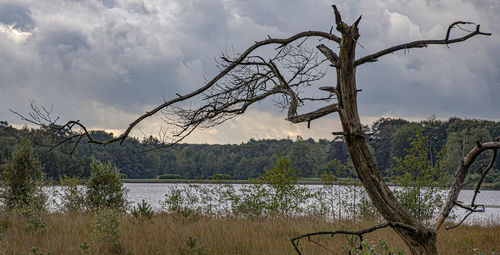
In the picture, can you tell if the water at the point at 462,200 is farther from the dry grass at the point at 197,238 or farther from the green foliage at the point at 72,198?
the green foliage at the point at 72,198

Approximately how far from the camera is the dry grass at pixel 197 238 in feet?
22.1

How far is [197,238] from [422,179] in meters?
6.22

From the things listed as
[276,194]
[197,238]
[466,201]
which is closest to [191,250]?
[197,238]

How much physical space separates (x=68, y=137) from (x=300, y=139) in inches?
1627

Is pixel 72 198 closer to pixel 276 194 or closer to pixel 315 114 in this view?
pixel 276 194

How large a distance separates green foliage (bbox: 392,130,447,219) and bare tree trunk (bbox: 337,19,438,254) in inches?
283

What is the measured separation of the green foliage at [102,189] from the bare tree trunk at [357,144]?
32.5ft

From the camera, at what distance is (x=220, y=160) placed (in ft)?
157

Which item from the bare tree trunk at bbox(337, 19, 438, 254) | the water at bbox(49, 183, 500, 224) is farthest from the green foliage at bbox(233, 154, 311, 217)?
the bare tree trunk at bbox(337, 19, 438, 254)

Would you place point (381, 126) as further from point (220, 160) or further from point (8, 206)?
point (8, 206)

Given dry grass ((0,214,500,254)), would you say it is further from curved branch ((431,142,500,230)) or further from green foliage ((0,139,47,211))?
curved branch ((431,142,500,230))

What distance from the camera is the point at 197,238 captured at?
7332 mm

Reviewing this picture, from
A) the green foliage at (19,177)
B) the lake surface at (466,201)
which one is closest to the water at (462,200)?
the lake surface at (466,201)

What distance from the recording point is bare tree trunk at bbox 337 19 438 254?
11.4 ft
